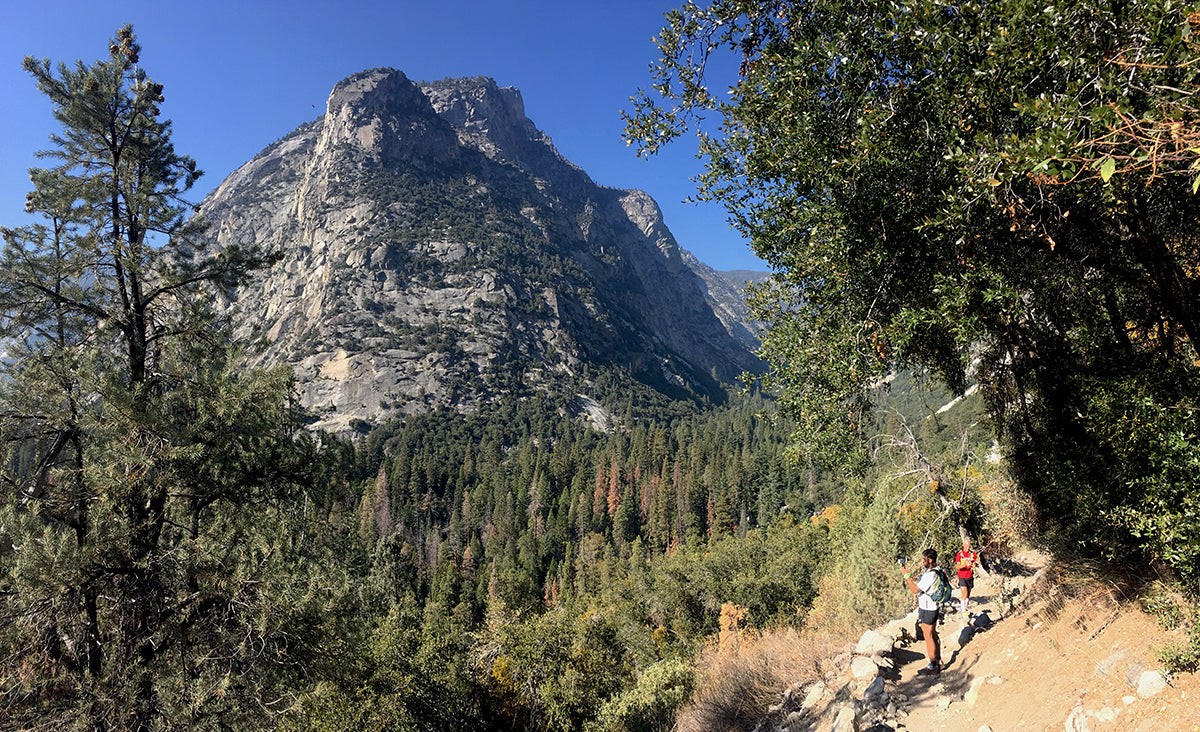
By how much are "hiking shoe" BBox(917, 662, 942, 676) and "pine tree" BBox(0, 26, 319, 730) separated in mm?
9610

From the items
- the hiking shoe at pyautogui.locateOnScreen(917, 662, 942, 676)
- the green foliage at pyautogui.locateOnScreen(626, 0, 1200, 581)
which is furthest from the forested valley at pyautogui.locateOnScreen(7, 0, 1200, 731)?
the hiking shoe at pyautogui.locateOnScreen(917, 662, 942, 676)

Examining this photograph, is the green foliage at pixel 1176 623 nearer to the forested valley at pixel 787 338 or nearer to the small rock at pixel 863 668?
the forested valley at pixel 787 338

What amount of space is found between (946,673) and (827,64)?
9.35 meters

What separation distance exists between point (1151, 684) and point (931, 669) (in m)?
4.18

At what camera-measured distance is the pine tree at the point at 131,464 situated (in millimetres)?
5691

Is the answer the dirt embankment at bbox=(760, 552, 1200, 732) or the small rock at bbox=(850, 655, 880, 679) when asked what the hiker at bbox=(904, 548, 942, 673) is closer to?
the dirt embankment at bbox=(760, 552, 1200, 732)

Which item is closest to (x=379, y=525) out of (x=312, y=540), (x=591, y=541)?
(x=591, y=541)

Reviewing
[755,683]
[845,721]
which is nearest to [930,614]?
[845,721]

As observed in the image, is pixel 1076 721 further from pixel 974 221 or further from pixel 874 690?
pixel 974 221

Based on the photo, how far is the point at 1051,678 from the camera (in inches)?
253

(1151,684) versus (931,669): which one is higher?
(1151,684)

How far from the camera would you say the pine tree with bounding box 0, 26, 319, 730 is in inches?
224

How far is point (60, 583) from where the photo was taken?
5582mm

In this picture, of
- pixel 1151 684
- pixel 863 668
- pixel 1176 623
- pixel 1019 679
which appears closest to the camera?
pixel 1151 684
